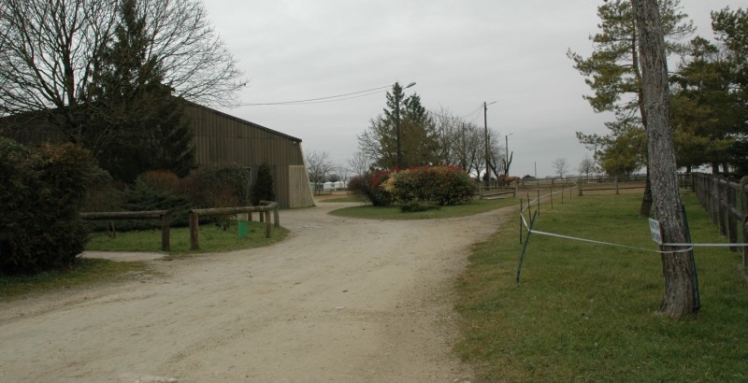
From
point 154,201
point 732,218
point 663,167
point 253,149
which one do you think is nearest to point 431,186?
point 253,149

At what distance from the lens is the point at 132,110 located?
2150cm

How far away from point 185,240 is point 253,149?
60.2 ft

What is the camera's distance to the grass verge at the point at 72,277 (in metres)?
8.75

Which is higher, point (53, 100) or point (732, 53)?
point (732, 53)

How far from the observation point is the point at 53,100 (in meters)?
20.8

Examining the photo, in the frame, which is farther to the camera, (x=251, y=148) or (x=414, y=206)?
(x=251, y=148)

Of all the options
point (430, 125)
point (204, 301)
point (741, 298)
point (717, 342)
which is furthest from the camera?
A: point (430, 125)

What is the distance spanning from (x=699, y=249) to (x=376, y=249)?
6.73 meters

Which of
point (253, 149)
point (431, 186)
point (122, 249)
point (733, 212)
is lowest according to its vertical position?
point (122, 249)

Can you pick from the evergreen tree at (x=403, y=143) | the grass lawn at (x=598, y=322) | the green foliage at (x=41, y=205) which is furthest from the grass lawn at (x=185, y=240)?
the evergreen tree at (x=403, y=143)

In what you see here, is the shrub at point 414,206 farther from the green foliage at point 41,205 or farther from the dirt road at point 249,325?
the green foliage at point 41,205

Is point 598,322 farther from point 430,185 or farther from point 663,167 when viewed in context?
point 430,185

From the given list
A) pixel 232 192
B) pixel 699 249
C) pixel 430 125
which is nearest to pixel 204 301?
pixel 699 249

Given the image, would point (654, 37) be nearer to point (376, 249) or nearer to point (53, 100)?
point (376, 249)
